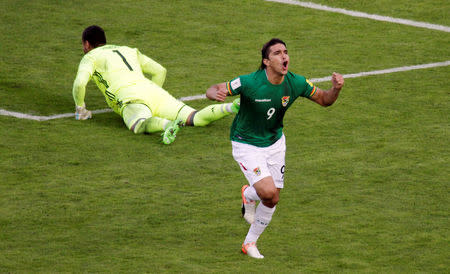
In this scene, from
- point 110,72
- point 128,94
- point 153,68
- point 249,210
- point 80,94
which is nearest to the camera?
point 249,210

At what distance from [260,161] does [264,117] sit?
0.39m

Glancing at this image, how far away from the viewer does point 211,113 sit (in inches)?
430

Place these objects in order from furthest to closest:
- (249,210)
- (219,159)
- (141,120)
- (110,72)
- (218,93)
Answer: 1. (110,72)
2. (141,120)
3. (219,159)
4. (249,210)
5. (218,93)

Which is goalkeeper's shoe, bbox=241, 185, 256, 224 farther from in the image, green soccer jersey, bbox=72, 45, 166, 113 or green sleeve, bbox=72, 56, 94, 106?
green sleeve, bbox=72, 56, 94, 106

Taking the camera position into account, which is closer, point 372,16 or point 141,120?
point 141,120

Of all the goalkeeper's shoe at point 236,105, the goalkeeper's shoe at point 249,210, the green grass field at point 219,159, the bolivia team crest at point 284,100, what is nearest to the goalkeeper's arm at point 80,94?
the green grass field at point 219,159

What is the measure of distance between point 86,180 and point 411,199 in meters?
3.53

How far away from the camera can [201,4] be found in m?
16.9

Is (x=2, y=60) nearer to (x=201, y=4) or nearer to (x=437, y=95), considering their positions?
(x=201, y=4)

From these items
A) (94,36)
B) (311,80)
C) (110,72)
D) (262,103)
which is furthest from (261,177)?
(311,80)

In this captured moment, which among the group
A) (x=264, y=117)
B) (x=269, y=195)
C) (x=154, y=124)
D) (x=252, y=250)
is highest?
(x=264, y=117)

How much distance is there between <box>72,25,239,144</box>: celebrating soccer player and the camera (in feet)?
35.9

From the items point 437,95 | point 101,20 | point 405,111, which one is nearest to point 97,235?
point 405,111

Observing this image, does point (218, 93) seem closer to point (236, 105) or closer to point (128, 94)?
point (236, 105)
